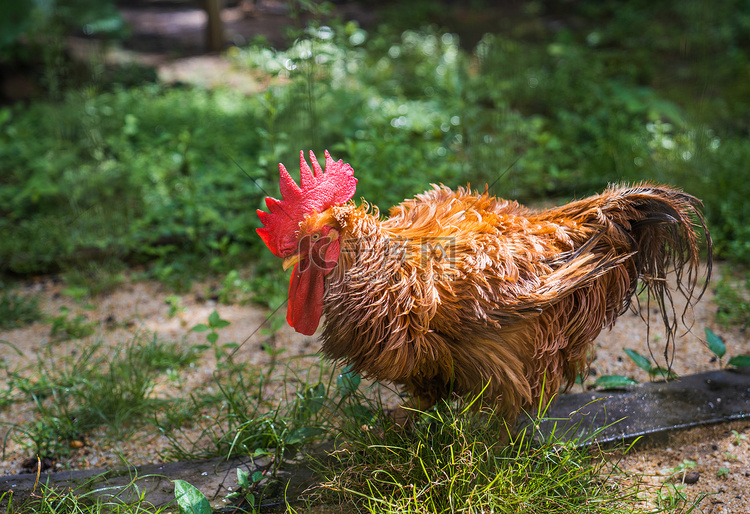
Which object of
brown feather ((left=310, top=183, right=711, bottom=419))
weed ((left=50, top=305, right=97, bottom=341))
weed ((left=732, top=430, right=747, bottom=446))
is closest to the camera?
brown feather ((left=310, top=183, right=711, bottom=419))

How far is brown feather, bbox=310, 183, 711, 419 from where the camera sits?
6.70 feet

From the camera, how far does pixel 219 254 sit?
15.5 ft

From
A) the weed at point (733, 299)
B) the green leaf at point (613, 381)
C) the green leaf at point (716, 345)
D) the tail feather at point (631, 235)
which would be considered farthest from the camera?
the weed at point (733, 299)

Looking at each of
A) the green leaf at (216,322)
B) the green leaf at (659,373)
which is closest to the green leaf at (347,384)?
the green leaf at (216,322)

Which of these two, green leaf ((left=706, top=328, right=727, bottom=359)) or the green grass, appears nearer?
the green grass

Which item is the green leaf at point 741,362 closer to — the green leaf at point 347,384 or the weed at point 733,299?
the weed at point 733,299

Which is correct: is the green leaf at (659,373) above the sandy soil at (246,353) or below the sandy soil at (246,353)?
above

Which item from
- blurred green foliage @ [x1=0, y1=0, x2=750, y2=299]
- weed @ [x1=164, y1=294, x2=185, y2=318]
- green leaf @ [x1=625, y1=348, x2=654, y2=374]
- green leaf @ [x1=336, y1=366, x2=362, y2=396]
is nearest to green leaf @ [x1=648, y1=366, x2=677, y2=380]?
green leaf @ [x1=625, y1=348, x2=654, y2=374]

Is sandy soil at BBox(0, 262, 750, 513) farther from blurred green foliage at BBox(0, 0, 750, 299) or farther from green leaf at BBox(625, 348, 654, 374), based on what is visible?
blurred green foliage at BBox(0, 0, 750, 299)

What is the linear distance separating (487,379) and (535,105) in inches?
205

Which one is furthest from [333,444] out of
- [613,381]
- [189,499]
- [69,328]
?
[69,328]

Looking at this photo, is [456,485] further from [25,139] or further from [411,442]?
[25,139]

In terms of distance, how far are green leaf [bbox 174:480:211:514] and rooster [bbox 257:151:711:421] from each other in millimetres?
726

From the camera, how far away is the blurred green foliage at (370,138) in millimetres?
A: 4465
